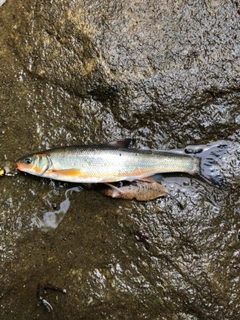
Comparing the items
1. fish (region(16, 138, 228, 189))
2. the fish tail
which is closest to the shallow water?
the fish tail

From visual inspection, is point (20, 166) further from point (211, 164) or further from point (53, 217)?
point (211, 164)

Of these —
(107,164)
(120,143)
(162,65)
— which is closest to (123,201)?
(107,164)

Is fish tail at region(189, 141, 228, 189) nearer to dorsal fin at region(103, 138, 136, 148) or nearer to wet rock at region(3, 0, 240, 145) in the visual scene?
wet rock at region(3, 0, 240, 145)

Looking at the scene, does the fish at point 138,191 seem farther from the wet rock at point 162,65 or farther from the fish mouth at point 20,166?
the fish mouth at point 20,166

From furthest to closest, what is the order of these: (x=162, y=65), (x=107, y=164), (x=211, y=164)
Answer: (x=162, y=65)
(x=211, y=164)
(x=107, y=164)

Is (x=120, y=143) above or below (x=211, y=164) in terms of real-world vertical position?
above

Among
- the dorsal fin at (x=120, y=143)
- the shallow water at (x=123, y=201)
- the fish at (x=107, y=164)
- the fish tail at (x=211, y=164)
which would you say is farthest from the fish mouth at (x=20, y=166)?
the fish tail at (x=211, y=164)
